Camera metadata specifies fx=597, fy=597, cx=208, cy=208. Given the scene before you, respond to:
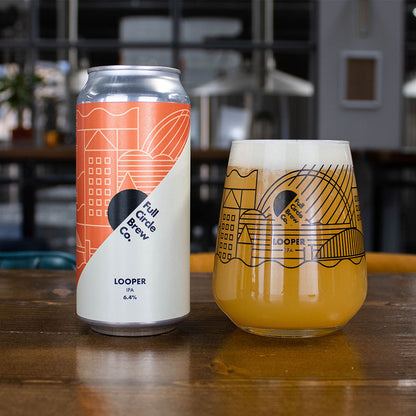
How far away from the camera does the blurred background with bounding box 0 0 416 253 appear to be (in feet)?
17.6

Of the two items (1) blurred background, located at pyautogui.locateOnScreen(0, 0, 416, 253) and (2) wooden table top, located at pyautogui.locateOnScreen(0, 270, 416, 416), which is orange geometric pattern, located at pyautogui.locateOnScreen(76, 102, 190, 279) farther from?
(1) blurred background, located at pyautogui.locateOnScreen(0, 0, 416, 253)

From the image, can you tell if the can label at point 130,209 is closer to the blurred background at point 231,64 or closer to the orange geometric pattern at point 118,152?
the orange geometric pattern at point 118,152

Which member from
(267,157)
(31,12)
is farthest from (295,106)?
(267,157)

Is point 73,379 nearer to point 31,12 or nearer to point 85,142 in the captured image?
point 85,142

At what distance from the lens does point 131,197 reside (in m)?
0.43

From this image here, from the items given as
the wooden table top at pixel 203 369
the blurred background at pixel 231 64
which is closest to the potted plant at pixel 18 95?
the blurred background at pixel 231 64

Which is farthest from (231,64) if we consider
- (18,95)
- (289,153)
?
(289,153)

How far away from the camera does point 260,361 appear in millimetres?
399

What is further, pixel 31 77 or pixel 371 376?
pixel 31 77

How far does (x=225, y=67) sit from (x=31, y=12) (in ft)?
6.19

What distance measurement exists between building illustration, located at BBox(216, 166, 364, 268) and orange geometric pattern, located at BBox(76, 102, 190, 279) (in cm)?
7

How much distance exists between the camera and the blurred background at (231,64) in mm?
5363

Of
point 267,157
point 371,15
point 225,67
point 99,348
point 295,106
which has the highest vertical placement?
point 371,15

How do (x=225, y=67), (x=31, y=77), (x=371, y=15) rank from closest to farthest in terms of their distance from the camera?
(x=31, y=77)
(x=371, y=15)
(x=225, y=67)
